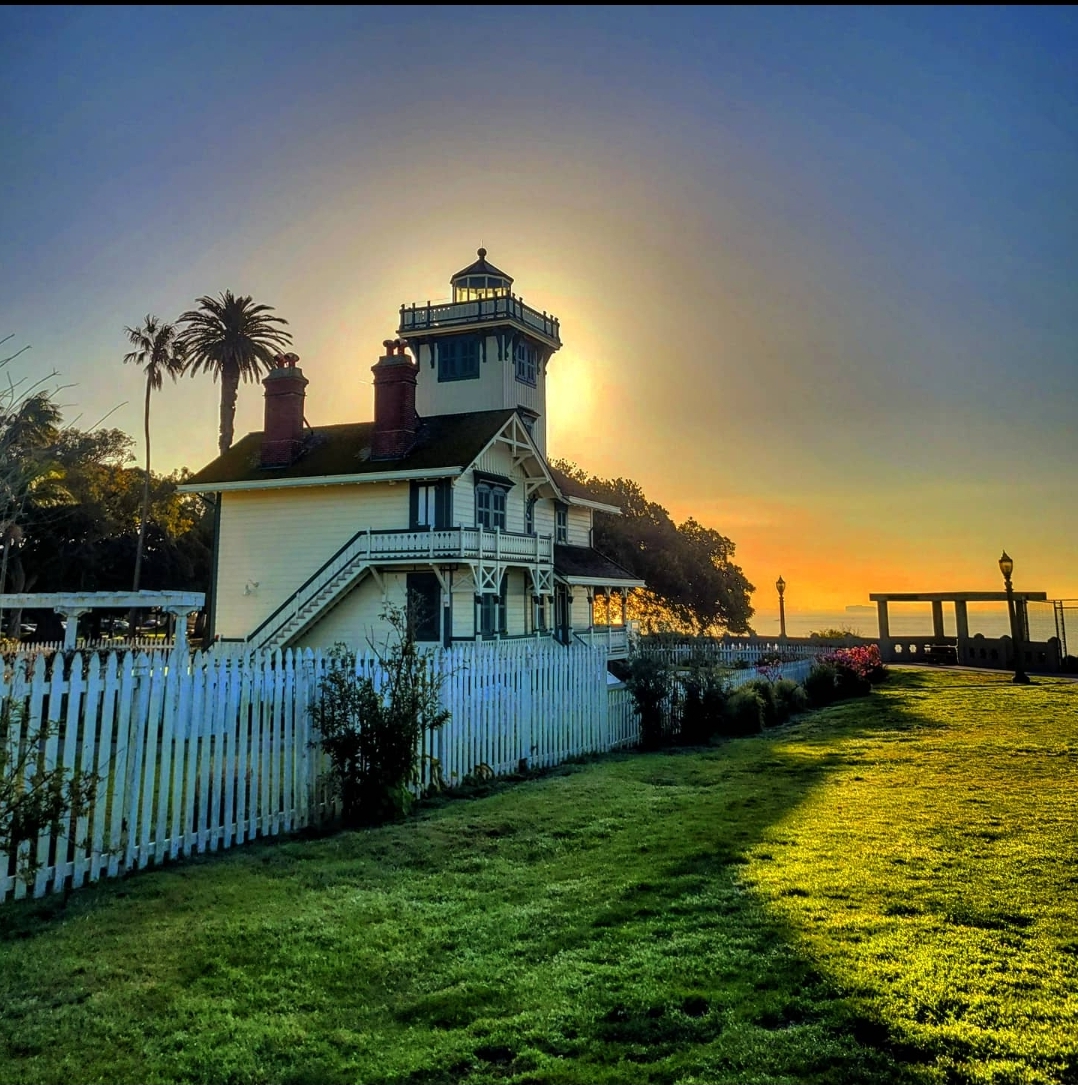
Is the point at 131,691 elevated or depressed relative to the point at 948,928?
elevated

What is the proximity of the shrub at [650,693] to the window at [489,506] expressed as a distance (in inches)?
445

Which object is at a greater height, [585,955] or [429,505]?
[429,505]

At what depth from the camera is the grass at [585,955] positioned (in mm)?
3646

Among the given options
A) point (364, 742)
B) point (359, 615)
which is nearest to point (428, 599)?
point (359, 615)

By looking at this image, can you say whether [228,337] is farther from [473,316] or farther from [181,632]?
[181,632]

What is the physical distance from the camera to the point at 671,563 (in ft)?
163

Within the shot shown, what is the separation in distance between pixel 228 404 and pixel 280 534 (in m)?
20.2

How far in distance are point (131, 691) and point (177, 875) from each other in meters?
1.63

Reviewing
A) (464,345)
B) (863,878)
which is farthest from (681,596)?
(863,878)

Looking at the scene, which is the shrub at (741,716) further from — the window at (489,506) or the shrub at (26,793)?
the shrub at (26,793)

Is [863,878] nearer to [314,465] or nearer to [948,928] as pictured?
[948,928]

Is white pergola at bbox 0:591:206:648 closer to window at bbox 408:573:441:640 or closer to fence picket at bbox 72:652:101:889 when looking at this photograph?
window at bbox 408:573:441:640

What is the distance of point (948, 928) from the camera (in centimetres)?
504

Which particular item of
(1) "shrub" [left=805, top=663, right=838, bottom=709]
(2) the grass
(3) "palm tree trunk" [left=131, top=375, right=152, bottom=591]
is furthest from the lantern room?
(2) the grass
